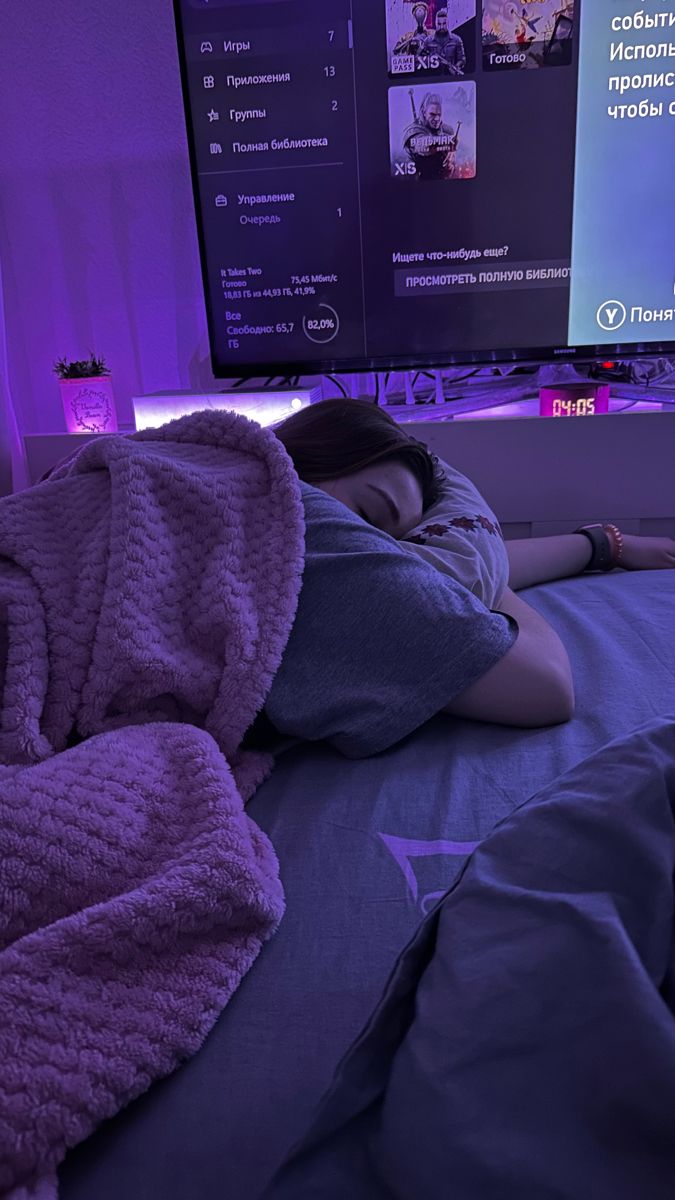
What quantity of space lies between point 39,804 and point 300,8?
1685mm

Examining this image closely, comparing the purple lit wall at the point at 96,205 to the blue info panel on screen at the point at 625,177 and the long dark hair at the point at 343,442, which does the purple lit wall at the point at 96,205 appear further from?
the long dark hair at the point at 343,442

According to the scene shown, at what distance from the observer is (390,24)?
1.57m

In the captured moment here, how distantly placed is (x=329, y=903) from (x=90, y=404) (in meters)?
1.53

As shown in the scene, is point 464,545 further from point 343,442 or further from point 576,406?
point 576,406

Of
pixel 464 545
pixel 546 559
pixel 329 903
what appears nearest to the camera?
pixel 329 903

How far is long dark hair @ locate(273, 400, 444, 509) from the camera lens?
99 centimetres

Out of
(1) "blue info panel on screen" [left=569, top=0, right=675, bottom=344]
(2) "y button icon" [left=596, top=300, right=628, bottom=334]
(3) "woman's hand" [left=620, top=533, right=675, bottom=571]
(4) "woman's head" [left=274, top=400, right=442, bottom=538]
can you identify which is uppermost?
(1) "blue info panel on screen" [left=569, top=0, right=675, bottom=344]

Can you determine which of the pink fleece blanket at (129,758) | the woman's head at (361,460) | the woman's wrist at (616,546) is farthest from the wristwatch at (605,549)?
the pink fleece blanket at (129,758)

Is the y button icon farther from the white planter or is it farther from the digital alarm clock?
the white planter

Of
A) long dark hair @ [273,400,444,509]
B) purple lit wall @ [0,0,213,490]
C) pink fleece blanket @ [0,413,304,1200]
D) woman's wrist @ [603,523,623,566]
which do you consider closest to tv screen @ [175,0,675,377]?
purple lit wall @ [0,0,213,490]

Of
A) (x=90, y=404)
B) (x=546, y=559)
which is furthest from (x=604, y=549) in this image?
(x=90, y=404)

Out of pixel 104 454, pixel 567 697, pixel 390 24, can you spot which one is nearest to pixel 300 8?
pixel 390 24

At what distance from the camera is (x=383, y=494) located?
1.00 meters

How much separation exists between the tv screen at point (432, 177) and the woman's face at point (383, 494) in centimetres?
84
